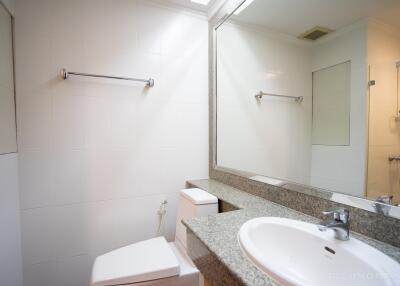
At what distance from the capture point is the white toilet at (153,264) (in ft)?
3.36

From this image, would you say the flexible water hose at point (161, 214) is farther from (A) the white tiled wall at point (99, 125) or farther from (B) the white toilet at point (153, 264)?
(B) the white toilet at point (153, 264)

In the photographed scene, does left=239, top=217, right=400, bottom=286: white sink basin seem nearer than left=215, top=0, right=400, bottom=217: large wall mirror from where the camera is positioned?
Yes

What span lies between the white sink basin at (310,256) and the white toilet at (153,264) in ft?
1.58

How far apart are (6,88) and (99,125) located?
1.66 ft

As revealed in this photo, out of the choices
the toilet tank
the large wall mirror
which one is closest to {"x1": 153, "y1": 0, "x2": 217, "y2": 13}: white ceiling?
the large wall mirror

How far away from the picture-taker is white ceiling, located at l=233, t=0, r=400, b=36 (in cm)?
83

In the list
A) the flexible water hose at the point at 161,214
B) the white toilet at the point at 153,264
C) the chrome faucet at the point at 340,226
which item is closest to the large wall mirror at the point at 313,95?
the chrome faucet at the point at 340,226

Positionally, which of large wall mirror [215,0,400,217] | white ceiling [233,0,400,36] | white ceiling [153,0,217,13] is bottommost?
large wall mirror [215,0,400,217]

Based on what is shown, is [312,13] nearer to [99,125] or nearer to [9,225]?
[99,125]

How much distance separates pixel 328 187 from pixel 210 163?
3.23 feet

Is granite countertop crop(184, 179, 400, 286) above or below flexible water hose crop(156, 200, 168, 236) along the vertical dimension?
above

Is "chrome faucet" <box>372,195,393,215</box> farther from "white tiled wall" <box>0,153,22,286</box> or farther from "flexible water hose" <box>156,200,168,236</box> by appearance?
"white tiled wall" <box>0,153,22,286</box>

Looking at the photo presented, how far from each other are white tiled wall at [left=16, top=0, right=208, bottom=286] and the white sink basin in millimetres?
968

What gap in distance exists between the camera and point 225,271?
0.63m
